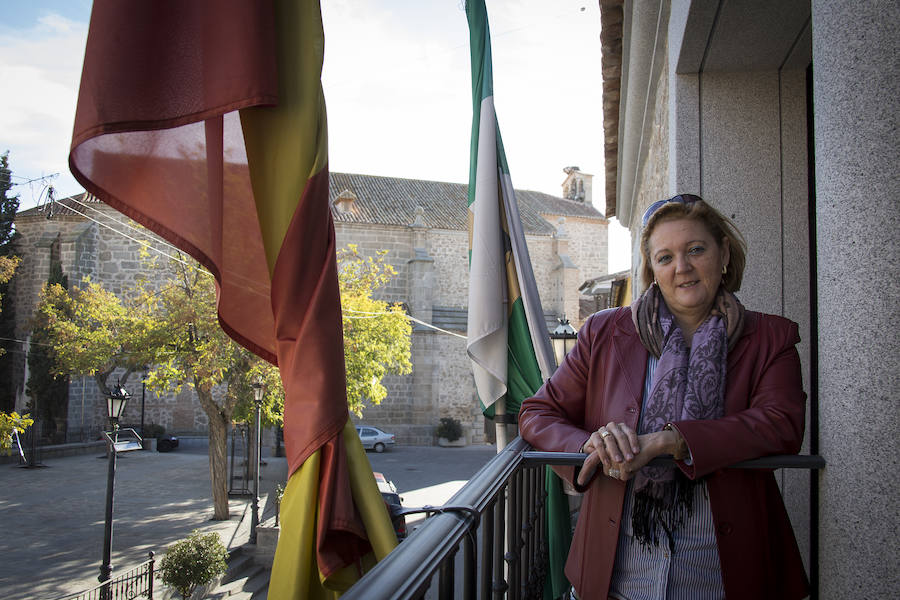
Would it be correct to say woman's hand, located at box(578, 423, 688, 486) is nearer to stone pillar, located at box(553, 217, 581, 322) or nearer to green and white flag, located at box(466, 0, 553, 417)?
green and white flag, located at box(466, 0, 553, 417)

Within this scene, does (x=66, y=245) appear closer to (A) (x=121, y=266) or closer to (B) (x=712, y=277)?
(A) (x=121, y=266)

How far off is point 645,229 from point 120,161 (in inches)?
52.6

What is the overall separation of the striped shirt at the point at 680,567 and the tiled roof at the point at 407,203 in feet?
83.4

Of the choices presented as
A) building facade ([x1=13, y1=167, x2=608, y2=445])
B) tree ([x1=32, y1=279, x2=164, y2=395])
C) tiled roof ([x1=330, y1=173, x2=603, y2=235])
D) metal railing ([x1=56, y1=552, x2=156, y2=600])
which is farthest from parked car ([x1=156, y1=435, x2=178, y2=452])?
metal railing ([x1=56, y1=552, x2=156, y2=600])

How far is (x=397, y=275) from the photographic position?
27250 mm

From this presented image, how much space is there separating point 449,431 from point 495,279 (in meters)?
22.9

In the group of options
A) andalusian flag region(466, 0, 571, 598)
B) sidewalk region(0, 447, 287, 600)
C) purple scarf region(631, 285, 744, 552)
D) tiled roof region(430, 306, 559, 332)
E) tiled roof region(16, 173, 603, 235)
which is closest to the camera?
purple scarf region(631, 285, 744, 552)

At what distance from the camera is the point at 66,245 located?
24.1 m

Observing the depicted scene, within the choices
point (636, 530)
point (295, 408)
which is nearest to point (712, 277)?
point (636, 530)

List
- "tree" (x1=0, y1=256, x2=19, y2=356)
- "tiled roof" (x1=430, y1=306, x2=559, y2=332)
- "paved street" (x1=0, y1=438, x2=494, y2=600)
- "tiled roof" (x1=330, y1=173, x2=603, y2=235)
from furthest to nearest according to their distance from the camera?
"tiled roof" (x1=330, y1=173, x2=603, y2=235) → "tiled roof" (x1=430, y1=306, x2=559, y2=332) → "tree" (x1=0, y1=256, x2=19, y2=356) → "paved street" (x1=0, y1=438, x2=494, y2=600)

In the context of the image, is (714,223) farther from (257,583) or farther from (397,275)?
(397,275)

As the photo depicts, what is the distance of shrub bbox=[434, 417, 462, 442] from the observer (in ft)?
83.6

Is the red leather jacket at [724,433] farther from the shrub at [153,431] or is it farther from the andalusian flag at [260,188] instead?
the shrub at [153,431]

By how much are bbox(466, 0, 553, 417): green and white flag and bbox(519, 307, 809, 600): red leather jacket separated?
→ 146 centimetres
